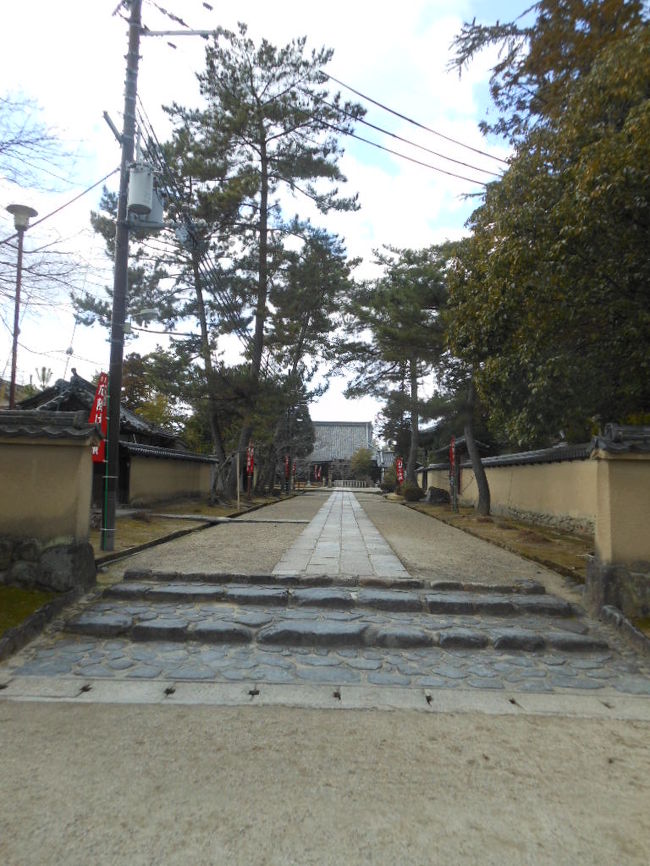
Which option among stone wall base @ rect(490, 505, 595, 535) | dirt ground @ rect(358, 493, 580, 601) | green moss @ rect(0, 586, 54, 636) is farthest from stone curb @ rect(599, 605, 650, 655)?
stone wall base @ rect(490, 505, 595, 535)

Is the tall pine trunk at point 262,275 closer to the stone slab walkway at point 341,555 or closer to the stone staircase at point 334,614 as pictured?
the stone slab walkway at point 341,555

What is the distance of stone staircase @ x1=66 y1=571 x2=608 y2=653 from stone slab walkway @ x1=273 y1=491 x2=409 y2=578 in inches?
18.0

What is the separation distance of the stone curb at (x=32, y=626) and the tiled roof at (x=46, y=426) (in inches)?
60.1

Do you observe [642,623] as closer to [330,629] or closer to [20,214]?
[330,629]

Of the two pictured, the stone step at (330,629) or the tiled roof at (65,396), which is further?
the tiled roof at (65,396)

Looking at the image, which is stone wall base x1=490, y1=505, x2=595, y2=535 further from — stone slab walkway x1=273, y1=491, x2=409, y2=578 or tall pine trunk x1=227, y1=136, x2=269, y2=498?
tall pine trunk x1=227, y1=136, x2=269, y2=498

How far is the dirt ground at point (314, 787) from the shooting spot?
7.03ft

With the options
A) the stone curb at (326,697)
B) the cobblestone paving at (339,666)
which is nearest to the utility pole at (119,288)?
the cobblestone paving at (339,666)

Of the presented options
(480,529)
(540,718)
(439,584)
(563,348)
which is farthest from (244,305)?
(540,718)

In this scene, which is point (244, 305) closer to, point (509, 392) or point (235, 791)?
point (509, 392)

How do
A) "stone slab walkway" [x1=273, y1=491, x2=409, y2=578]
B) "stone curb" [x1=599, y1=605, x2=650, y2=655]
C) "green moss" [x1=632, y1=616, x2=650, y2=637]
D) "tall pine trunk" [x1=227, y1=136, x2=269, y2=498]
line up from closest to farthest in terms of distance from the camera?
"stone curb" [x1=599, y1=605, x2=650, y2=655]
"green moss" [x1=632, y1=616, x2=650, y2=637]
"stone slab walkway" [x1=273, y1=491, x2=409, y2=578]
"tall pine trunk" [x1=227, y1=136, x2=269, y2=498]

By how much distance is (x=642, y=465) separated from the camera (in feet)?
16.8

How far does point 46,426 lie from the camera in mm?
5559

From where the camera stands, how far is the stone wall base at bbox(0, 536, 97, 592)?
533 cm
